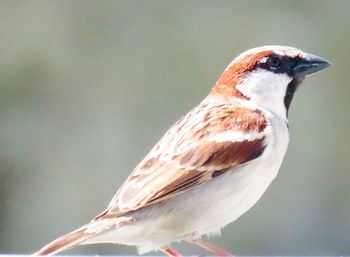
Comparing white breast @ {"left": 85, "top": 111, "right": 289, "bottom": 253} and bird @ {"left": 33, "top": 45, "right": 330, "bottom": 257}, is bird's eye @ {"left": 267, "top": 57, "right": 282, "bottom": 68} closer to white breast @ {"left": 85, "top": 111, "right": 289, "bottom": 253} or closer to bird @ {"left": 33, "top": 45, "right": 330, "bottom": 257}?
bird @ {"left": 33, "top": 45, "right": 330, "bottom": 257}

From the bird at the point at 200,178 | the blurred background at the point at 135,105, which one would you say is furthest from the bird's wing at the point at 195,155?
the blurred background at the point at 135,105

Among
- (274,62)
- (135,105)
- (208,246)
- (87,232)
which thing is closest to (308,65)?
(274,62)

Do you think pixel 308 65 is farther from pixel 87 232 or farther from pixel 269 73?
pixel 87 232

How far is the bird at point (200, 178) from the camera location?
156 inches

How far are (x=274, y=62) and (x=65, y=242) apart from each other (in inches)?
25.7

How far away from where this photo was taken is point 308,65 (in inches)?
165

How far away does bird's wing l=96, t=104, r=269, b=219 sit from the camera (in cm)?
397

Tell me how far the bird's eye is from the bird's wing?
0.38 ft

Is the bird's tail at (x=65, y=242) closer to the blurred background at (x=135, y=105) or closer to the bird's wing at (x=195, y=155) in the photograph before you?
the bird's wing at (x=195, y=155)

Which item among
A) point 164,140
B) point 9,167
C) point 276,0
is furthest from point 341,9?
point 164,140

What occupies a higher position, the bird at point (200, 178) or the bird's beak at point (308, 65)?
the bird's beak at point (308, 65)

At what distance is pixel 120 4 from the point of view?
5531 mm

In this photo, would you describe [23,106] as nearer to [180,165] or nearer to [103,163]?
[103,163]

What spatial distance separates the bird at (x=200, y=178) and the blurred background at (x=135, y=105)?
1.29m
